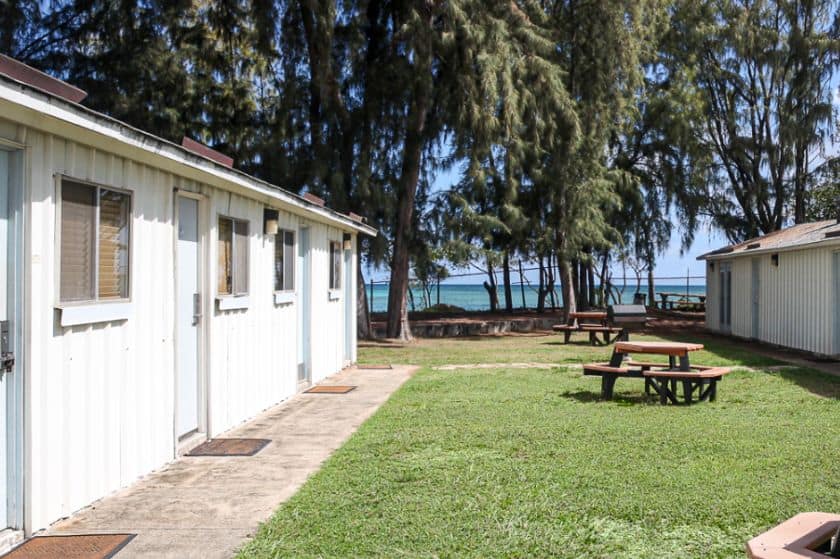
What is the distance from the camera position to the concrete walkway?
430cm

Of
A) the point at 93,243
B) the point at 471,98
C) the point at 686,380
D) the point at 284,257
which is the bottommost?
the point at 686,380

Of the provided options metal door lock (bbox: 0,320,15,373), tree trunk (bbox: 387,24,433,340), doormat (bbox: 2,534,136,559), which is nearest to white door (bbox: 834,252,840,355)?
tree trunk (bbox: 387,24,433,340)

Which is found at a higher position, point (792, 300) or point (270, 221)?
point (270, 221)

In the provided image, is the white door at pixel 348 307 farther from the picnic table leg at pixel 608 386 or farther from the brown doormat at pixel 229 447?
the brown doormat at pixel 229 447

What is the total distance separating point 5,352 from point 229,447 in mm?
2810

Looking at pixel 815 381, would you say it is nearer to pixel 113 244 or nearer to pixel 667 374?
pixel 667 374

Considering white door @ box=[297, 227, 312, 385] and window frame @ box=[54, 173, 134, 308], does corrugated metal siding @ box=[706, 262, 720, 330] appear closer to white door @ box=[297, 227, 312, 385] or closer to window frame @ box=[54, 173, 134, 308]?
white door @ box=[297, 227, 312, 385]

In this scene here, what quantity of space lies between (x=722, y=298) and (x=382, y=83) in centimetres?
1097

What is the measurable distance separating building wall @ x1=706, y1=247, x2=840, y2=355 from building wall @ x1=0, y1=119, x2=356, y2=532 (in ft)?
35.0

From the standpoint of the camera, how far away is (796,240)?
1570 cm

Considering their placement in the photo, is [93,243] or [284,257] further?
[284,257]

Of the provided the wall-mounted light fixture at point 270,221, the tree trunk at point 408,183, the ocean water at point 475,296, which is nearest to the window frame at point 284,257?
the wall-mounted light fixture at point 270,221

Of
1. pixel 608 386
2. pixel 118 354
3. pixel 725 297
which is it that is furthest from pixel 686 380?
pixel 725 297

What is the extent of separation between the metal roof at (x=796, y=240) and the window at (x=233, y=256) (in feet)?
33.2
